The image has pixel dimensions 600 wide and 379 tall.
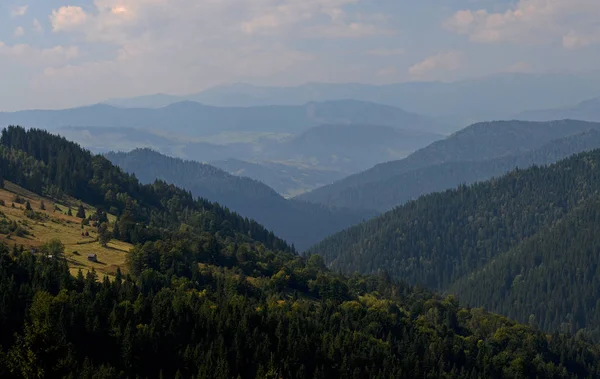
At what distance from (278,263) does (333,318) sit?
53.8 metres

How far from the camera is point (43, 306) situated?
312 feet

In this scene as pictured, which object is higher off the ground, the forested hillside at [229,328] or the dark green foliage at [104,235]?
the dark green foliage at [104,235]

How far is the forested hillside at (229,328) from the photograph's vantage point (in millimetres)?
95312

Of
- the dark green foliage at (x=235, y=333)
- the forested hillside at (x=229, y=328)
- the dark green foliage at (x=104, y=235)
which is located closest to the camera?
the dark green foliage at (x=235, y=333)

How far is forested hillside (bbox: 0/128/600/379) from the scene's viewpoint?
95312mm

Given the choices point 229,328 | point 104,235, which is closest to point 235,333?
point 229,328

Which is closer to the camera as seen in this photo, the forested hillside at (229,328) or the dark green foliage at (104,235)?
the forested hillside at (229,328)

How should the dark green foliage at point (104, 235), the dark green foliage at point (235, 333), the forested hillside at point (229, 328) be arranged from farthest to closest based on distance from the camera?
the dark green foliage at point (104, 235), the forested hillside at point (229, 328), the dark green foliage at point (235, 333)

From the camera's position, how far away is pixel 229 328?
114m

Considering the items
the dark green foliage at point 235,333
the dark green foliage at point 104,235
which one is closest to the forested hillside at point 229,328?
the dark green foliage at point 235,333

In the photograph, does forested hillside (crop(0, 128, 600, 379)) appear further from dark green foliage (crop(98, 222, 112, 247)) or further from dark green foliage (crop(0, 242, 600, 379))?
dark green foliage (crop(98, 222, 112, 247))

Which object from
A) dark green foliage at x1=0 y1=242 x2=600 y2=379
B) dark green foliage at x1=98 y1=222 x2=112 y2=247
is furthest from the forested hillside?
dark green foliage at x1=98 y1=222 x2=112 y2=247

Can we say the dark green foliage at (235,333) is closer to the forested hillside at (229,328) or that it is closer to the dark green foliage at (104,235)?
the forested hillside at (229,328)

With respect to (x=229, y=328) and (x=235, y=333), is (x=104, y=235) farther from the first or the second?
(x=235, y=333)
